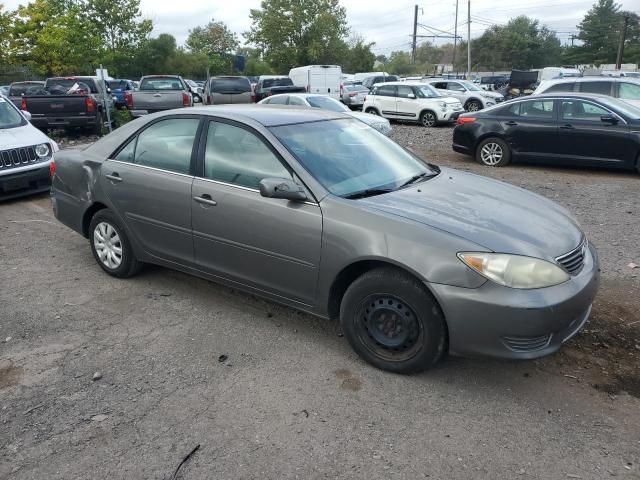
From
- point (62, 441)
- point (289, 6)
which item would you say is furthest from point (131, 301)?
point (289, 6)

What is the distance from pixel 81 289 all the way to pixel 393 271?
3012mm

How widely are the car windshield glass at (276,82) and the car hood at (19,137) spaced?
1430 cm

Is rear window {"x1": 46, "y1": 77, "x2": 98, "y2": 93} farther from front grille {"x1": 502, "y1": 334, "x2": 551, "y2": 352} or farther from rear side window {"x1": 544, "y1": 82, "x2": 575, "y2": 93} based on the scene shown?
front grille {"x1": 502, "y1": 334, "x2": 551, "y2": 352}

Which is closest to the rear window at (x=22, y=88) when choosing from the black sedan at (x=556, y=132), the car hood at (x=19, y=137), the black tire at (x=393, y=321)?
the car hood at (x=19, y=137)

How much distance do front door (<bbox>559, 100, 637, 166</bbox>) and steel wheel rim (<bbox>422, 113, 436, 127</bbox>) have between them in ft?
31.0

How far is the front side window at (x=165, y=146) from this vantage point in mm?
4418

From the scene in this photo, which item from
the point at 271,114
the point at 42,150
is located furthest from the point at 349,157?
the point at 42,150

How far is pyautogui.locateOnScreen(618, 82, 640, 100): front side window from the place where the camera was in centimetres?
1279

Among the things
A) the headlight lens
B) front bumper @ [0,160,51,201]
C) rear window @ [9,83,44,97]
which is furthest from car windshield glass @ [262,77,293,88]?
front bumper @ [0,160,51,201]

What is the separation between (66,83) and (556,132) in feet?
57.1

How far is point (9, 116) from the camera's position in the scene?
880cm

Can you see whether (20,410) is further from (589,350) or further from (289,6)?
(289,6)

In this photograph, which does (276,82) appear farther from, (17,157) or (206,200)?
(206,200)

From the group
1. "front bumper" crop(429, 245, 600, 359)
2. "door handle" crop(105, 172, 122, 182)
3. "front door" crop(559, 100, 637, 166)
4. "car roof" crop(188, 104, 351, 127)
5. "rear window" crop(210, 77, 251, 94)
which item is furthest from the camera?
"rear window" crop(210, 77, 251, 94)
